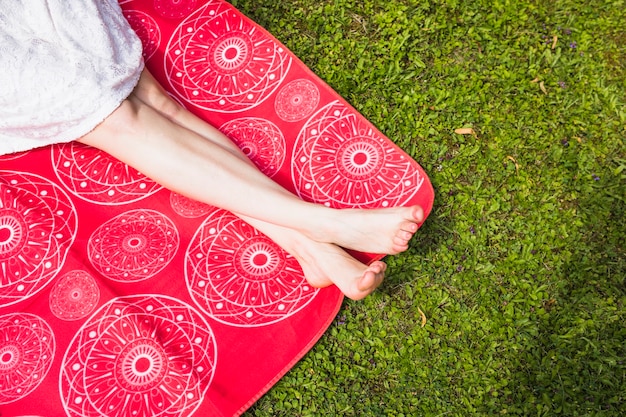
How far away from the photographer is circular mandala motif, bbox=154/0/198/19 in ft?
8.67

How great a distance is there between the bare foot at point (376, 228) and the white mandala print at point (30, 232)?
1.07 metres

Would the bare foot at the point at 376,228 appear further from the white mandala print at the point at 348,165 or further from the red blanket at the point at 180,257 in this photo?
the white mandala print at the point at 348,165

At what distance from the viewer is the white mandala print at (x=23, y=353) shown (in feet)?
6.68

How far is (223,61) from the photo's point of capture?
2.54 m

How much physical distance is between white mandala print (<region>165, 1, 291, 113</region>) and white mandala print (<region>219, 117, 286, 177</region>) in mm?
90

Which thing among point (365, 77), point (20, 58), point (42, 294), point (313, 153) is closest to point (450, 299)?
point (313, 153)

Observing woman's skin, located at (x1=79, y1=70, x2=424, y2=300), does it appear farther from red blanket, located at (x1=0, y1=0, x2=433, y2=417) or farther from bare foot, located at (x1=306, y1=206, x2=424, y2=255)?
red blanket, located at (x1=0, y1=0, x2=433, y2=417)

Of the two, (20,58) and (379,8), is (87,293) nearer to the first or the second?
(20,58)

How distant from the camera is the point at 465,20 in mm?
2604

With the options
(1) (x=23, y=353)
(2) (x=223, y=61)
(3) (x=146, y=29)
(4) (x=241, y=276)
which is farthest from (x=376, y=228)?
(3) (x=146, y=29)

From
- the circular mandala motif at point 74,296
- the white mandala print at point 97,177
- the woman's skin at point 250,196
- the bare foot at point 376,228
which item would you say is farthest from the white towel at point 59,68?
the bare foot at point 376,228

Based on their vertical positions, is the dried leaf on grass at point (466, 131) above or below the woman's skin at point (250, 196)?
above

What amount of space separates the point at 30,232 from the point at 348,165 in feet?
4.46

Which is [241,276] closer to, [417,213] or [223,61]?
[417,213]
